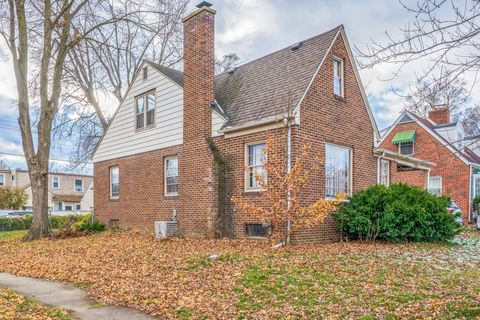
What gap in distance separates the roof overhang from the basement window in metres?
5.42

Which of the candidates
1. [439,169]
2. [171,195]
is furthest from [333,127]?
[439,169]

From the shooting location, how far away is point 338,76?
13.2 meters

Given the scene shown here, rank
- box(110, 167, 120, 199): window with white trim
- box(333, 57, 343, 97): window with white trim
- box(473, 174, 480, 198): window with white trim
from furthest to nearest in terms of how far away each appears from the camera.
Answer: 1. box(473, 174, 480, 198): window with white trim
2. box(110, 167, 120, 199): window with white trim
3. box(333, 57, 343, 97): window with white trim

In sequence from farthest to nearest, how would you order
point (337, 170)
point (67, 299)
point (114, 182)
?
point (114, 182), point (337, 170), point (67, 299)

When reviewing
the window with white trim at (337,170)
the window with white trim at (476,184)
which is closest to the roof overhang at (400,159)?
the window with white trim at (337,170)

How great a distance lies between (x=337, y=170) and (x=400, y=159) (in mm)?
4900

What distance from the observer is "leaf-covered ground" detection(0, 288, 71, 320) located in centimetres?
523

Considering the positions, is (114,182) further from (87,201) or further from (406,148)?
(87,201)

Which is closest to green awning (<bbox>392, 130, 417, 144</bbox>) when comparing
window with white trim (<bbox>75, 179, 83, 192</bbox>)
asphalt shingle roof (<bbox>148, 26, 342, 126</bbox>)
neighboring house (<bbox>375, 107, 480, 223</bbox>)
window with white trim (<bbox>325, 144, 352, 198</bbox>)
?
neighboring house (<bbox>375, 107, 480, 223</bbox>)

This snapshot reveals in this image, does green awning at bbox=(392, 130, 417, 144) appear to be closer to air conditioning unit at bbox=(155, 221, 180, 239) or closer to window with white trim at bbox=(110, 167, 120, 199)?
air conditioning unit at bbox=(155, 221, 180, 239)

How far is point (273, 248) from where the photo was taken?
9836 mm

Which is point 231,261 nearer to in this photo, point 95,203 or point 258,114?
point 258,114

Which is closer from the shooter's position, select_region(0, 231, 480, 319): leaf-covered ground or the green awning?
select_region(0, 231, 480, 319): leaf-covered ground

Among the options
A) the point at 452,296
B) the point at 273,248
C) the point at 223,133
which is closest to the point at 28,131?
the point at 223,133
